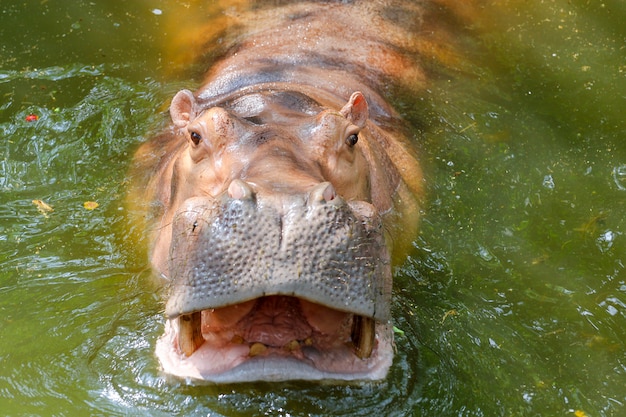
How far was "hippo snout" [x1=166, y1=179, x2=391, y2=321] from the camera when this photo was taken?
3.52 m

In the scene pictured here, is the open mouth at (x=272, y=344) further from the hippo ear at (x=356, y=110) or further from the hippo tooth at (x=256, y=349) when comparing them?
the hippo ear at (x=356, y=110)

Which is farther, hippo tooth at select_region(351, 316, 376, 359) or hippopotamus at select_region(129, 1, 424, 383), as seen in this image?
hippo tooth at select_region(351, 316, 376, 359)

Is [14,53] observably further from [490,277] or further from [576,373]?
[576,373]

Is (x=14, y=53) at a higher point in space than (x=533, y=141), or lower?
lower

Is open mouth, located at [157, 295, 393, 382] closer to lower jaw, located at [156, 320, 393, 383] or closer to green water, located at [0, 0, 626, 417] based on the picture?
lower jaw, located at [156, 320, 393, 383]

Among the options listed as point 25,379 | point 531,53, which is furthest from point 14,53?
point 531,53

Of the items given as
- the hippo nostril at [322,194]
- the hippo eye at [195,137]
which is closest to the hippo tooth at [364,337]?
the hippo nostril at [322,194]

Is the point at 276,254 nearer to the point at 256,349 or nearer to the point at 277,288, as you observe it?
the point at 277,288

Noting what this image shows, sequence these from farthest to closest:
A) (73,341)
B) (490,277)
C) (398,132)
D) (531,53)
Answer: (531,53)
(398,132)
(490,277)
(73,341)

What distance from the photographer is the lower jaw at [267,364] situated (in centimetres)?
378

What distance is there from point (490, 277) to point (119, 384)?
7.75 feet

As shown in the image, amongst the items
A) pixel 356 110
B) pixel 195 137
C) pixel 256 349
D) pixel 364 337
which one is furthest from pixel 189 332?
pixel 356 110

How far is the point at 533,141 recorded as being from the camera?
6715 mm

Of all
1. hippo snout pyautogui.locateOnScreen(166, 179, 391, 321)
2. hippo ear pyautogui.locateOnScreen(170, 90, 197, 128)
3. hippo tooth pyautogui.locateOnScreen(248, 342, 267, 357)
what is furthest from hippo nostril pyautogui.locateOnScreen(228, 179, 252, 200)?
hippo ear pyautogui.locateOnScreen(170, 90, 197, 128)
